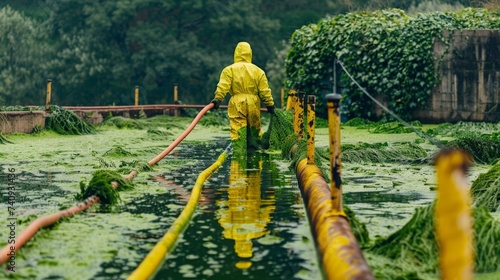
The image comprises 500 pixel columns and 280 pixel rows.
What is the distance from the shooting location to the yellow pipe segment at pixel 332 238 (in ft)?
16.3

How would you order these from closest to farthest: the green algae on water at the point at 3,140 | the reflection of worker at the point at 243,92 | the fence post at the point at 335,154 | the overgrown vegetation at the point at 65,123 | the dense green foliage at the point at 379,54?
the fence post at the point at 335,154, the reflection of worker at the point at 243,92, the green algae on water at the point at 3,140, the overgrown vegetation at the point at 65,123, the dense green foliage at the point at 379,54

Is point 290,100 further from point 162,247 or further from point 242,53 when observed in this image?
point 162,247

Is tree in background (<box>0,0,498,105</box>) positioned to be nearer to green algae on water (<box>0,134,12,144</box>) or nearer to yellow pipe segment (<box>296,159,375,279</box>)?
green algae on water (<box>0,134,12,144</box>)

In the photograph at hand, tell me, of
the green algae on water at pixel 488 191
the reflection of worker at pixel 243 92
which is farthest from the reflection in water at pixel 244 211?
the reflection of worker at pixel 243 92

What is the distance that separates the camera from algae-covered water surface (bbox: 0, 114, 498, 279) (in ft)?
19.1

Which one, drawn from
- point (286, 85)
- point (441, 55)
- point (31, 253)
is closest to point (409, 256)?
point (31, 253)

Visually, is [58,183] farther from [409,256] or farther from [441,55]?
[441,55]

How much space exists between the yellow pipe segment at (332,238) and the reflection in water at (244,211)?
391mm

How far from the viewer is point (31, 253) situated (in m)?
6.16

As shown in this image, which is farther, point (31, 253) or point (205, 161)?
point (205, 161)

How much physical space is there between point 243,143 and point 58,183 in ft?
15.1

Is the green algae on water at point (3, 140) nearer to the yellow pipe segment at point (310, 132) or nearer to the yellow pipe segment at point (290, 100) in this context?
the yellow pipe segment at point (290, 100)

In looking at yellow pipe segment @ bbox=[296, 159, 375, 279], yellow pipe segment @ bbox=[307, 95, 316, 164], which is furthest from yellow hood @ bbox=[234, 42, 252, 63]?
yellow pipe segment @ bbox=[296, 159, 375, 279]

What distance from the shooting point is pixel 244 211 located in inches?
317
